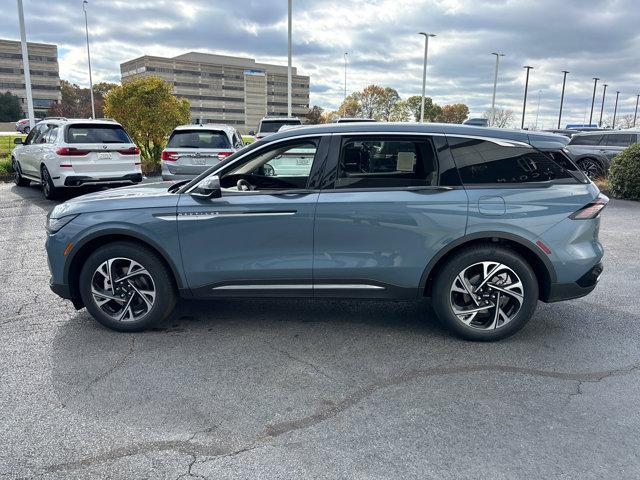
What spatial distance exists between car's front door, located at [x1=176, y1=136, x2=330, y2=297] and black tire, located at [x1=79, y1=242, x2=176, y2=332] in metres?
0.22

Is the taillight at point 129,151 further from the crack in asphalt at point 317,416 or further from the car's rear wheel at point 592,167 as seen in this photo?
the car's rear wheel at point 592,167

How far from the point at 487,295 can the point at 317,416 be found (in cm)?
182

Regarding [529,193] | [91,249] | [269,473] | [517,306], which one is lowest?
[269,473]

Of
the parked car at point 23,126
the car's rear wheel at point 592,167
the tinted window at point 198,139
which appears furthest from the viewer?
the parked car at point 23,126

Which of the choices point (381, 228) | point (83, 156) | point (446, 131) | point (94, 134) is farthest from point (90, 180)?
point (446, 131)

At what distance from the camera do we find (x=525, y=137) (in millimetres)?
4047

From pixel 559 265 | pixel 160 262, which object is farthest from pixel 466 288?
pixel 160 262

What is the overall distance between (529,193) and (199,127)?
8737mm

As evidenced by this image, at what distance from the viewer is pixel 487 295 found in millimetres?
4055

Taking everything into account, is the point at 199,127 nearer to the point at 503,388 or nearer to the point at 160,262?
the point at 160,262

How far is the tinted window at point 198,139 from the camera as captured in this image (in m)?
11.1

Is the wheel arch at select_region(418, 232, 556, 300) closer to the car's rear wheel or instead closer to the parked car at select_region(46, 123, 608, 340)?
the parked car at select_region(46, 123, 608, 340)

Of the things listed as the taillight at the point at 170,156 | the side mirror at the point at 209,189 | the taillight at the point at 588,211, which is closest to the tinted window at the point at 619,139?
the taillight at the point at 170,156

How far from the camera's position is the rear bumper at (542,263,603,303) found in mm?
4004
